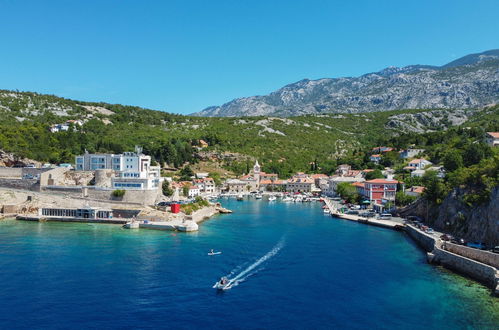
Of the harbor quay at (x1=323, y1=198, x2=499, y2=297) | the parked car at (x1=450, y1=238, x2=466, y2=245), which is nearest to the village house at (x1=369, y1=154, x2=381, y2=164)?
the harbor quay at (x1=323, y1=198, x2=499, y2=297)

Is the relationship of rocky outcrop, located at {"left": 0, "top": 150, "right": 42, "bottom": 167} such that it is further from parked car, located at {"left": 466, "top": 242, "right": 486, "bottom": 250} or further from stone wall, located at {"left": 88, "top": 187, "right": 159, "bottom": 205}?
parked car, located at {"left": 466, "top": 242, "right": 486, "bottom": 250}

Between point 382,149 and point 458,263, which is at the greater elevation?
point 382,149

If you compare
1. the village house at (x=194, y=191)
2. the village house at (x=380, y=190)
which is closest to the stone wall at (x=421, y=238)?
the village house at (x=380, y=190)

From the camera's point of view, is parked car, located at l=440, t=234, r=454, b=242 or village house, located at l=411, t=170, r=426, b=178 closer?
parked car, located at l=440, t=234, r=454, b=242

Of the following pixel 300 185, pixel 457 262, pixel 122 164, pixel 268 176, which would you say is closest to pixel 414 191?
pixel 457 262

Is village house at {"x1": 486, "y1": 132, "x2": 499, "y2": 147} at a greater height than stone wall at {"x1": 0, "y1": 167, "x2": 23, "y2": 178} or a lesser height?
greater

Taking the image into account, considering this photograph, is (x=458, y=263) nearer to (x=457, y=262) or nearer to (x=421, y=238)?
(x=457, y=262)
